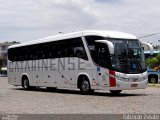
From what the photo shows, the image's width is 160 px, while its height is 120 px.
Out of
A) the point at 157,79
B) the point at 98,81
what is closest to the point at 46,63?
the point at 98,81

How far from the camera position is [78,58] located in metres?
22.5

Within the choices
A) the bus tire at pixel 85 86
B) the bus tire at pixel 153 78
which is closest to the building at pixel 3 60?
the bus tire at pixel 153 78

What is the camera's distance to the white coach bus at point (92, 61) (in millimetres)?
20375

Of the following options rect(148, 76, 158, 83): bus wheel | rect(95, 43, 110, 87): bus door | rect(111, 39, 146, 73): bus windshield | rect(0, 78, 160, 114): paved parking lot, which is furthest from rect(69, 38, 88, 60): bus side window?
rect(148, 76, 158, 83): bus wheel

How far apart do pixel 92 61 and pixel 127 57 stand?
183 cm

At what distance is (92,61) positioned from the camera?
21328 mm

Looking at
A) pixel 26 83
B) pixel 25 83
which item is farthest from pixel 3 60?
pixel 26 83

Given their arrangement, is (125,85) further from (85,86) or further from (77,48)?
(77,48)

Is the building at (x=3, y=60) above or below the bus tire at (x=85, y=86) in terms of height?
above

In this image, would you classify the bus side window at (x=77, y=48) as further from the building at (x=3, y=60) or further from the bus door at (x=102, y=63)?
the building at (x=3, y=60)

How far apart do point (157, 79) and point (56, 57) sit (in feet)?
64.6

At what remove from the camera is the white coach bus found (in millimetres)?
20375

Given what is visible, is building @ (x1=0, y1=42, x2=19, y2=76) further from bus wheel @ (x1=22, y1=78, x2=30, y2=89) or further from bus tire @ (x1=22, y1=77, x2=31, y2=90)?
bus wheel @ (x1=22, y1=78, x2=30, y2=89)

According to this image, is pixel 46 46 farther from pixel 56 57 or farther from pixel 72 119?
pixel 72 119
